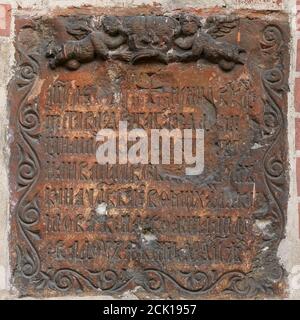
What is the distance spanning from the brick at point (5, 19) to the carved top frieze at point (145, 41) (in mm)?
184

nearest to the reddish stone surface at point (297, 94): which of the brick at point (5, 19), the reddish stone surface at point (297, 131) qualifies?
the reddish stone surface at point (297, 131)

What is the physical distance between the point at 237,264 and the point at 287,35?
3.05ft

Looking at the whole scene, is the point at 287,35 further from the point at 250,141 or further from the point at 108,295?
the point at 108,295

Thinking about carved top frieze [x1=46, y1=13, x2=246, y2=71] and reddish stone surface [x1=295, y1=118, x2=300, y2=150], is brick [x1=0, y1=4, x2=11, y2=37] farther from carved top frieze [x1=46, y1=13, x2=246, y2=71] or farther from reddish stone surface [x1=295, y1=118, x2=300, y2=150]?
reddish stone surface [x1=295, y1=118, x2=300, y2=150]

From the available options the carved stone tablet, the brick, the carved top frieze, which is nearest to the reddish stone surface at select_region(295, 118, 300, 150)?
the carved stone tablet

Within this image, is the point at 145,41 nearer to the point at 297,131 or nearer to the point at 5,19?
the point at 5,19

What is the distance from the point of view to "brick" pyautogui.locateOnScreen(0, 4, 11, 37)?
162 inches

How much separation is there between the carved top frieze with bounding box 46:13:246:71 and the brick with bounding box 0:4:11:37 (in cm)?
18

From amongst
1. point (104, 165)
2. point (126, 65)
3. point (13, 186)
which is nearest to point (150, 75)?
point (126, 65)

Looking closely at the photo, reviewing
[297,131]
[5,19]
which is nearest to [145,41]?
[5,19]

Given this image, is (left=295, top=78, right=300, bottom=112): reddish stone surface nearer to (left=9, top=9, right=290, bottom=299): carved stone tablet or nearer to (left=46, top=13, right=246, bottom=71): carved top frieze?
(left=9, top=9, right=290, bottom=299): carved stone tablet

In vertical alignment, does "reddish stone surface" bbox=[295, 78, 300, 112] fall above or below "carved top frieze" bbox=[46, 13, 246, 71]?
below

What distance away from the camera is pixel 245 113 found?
413 cm

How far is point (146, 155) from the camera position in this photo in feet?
13.5
